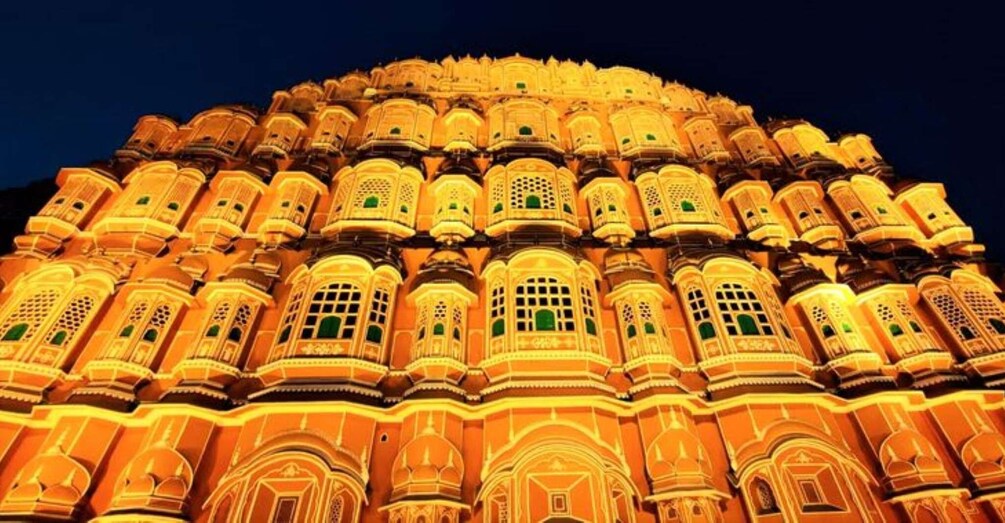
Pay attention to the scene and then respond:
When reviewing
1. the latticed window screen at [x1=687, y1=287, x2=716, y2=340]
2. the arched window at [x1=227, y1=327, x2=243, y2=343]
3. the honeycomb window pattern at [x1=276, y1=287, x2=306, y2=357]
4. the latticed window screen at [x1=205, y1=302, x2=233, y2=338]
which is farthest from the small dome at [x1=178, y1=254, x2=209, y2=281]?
the latticed window screen at [x1=687, y1=287, x2=716, y2=340]

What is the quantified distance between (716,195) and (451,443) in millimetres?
13787

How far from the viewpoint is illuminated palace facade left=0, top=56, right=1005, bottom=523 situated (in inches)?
437

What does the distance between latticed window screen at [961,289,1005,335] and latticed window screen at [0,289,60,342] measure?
2491 cm

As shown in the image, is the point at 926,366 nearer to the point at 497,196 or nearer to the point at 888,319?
the point at 888,319

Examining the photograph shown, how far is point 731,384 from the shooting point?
41.8ft

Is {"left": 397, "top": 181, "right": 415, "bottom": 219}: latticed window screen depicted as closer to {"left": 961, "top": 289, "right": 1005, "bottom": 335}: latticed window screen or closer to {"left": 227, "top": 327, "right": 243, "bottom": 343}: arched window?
{"left": 227, "top": 327, "right": 243, "bottom": 343}: arched window

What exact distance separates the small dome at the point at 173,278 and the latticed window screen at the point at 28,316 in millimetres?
2553

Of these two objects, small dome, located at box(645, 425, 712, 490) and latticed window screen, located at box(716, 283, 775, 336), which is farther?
latticed window screen, located at box(716, 283, 775, 336)

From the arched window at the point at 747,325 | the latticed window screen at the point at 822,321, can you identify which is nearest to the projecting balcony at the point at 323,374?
the arched window at the point at 747,325

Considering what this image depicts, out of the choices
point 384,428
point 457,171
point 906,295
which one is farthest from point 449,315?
point 906,295

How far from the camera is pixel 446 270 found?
1484 cm

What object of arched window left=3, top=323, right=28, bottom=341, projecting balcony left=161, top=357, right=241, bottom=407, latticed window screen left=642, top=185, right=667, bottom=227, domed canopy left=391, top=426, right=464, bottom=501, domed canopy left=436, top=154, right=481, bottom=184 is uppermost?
domed canopy left=436, top=154, right=481, bottom=184

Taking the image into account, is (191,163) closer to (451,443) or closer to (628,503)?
(451,443)

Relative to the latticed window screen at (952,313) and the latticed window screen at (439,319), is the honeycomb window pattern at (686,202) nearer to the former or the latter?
the latticed window screen at (952,313)
